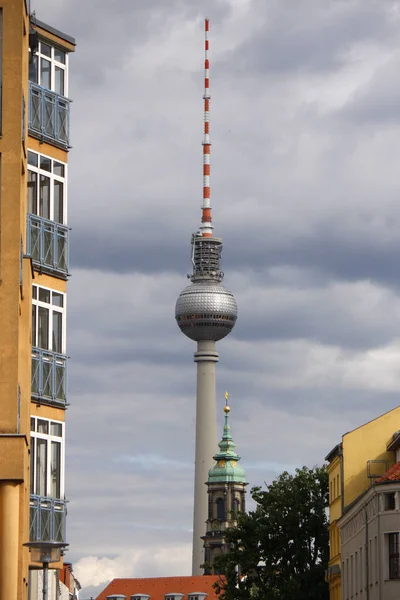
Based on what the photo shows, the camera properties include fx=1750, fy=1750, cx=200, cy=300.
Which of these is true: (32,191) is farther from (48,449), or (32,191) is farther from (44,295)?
(48,449)

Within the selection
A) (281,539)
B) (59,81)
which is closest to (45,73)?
(59,81)

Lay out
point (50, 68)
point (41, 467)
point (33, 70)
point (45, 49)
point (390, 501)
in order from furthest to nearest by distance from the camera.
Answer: point (390, 501) < point (45, 49) < point (50, 68) < point (33, 70) < point (41, 467)

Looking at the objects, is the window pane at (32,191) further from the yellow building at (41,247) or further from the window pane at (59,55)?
the window pane at (59,55)

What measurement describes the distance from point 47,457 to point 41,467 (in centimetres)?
32

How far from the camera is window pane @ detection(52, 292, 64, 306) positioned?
132 feet

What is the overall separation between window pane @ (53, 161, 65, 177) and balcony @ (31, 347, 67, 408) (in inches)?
169

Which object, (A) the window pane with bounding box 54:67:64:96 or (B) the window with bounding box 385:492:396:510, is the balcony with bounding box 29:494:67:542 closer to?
(A) the window pane with bounding box 54:67:64:96

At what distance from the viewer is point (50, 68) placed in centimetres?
4119

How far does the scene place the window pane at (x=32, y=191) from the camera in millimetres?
39250

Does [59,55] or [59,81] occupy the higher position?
[59,55]

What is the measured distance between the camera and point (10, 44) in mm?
29594

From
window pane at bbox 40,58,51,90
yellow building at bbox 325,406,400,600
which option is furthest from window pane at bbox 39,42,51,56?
yellow building at bbox 325,406,400,600

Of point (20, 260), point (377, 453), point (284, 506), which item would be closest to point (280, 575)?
point (284, 506)

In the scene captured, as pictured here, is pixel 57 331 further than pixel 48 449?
Yes
